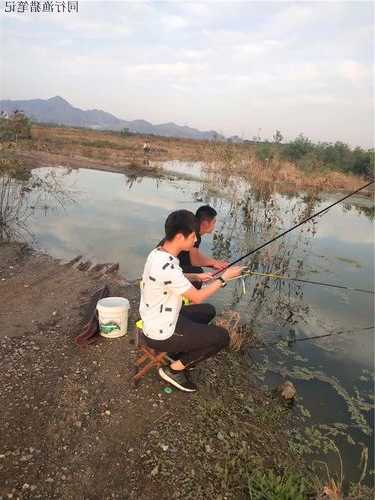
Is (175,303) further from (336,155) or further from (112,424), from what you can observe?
(336,155)

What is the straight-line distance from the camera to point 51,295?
5816 mm

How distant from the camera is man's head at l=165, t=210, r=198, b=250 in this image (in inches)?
124

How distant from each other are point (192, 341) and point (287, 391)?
1741 millimetres

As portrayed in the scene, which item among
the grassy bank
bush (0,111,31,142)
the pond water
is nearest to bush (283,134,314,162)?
the grassy bank

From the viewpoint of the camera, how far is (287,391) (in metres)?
4.64

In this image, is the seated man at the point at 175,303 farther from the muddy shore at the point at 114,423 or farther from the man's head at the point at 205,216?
the man's head at the point at 205,216

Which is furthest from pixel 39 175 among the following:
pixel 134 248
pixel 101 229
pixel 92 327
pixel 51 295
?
pixel 92 327

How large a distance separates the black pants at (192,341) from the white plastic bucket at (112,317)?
999 mm

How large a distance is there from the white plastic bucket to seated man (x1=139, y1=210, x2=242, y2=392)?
873 millimetres

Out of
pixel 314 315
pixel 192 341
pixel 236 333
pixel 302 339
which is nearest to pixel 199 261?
pixel 236 333

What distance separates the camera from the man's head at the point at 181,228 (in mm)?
3156

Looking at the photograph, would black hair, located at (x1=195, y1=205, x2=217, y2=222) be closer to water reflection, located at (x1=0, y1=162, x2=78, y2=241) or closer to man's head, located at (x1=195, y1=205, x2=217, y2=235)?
man's head, located at (x1=195, y1=205, x2=217, y2=235)

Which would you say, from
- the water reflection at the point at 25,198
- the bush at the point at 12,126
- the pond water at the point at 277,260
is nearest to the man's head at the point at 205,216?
the pond water at the point at 277,260

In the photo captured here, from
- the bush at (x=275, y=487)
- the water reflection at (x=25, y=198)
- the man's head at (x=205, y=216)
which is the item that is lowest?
the bush at (x=275, y=487)
